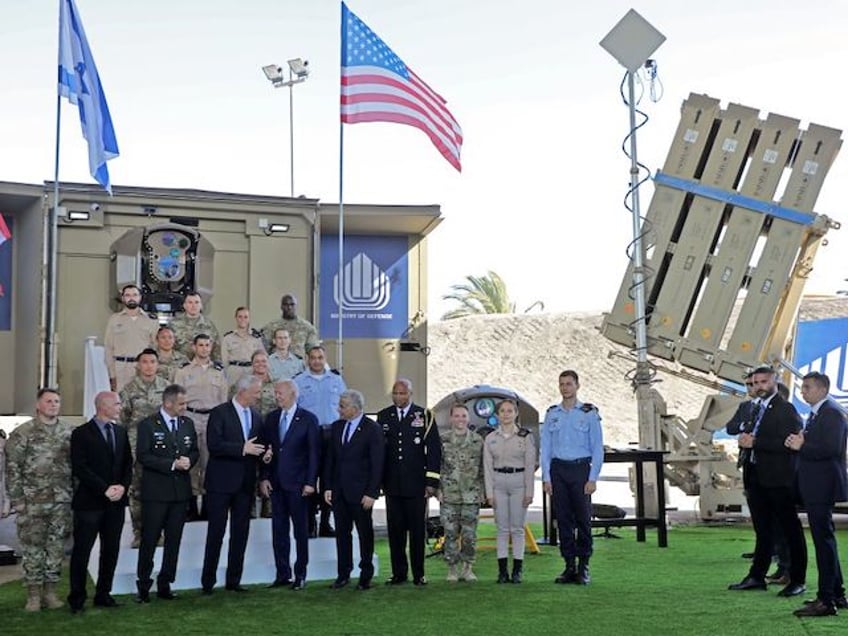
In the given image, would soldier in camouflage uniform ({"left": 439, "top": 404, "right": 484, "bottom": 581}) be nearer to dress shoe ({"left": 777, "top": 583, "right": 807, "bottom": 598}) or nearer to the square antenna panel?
dress shoe ({"left": 777, "top": 583, "right": 807, "bottom": 598})

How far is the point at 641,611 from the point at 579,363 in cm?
3974

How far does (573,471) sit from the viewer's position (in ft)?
28.3

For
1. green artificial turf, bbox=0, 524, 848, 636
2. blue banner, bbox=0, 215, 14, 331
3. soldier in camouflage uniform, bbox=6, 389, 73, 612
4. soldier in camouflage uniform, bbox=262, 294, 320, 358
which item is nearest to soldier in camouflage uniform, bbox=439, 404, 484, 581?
green artificial turf, bbox=0, 524, 848, 636

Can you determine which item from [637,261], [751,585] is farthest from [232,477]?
[637,261]

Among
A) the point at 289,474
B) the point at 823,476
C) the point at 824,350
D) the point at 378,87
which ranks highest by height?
the point at 378,87

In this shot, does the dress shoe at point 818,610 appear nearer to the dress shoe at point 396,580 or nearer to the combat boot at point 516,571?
the combat boot at point 516,571

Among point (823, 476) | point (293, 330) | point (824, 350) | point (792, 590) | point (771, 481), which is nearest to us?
point (823, 476)

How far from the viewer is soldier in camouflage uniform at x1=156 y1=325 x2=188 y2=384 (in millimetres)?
8859

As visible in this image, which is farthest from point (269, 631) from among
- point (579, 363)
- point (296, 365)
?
point (579, 363)

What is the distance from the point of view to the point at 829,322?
A: 1335 centimetres

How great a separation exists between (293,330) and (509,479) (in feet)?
8.31

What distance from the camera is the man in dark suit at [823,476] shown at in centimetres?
721

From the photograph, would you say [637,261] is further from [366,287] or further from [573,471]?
[573,471]

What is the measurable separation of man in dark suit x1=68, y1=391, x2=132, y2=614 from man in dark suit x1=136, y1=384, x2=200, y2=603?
19 cm
